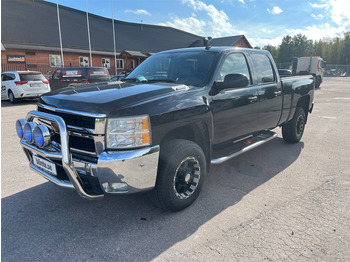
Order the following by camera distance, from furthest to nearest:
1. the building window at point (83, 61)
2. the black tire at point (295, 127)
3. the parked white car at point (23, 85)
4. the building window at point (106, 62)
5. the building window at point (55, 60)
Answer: the building window at point (106, 62), the building window at point (83, 61), the building window at point (55, 60), the parked white car at point (23, 85), the black tire at point (295, 127)

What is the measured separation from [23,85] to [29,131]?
11.7 metres

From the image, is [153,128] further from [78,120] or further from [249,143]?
[249,143]

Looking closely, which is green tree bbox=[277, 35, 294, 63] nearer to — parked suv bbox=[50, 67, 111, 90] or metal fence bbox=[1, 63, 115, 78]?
metal fence bbox=[1, 63, 115, 78]

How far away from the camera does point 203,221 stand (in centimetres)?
304

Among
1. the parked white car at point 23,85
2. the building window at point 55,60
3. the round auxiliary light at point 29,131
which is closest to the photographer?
the round auxiliary light at point 29,131

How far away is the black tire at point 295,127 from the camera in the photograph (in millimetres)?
5833

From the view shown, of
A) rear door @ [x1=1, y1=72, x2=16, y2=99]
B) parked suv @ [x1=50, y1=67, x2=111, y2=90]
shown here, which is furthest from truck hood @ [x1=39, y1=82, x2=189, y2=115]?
rear door @ [x1=1, y1=72, x2=16, y2=99]

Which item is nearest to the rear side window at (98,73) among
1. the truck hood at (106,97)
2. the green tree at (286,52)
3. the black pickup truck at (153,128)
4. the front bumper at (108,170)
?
the black pickup truck at (153,128)

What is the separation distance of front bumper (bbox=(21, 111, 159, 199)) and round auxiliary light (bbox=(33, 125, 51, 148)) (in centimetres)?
11

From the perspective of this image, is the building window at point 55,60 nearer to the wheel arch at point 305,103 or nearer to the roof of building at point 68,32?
the roof of building at point 68,32

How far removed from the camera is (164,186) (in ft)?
9.54

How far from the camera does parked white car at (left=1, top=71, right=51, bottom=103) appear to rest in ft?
42.8

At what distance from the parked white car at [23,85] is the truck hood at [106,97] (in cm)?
1139

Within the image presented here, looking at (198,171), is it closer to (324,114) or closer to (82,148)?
(82,148)
